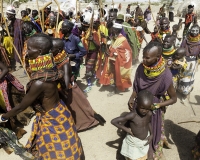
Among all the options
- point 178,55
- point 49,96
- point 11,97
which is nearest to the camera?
point 49,96

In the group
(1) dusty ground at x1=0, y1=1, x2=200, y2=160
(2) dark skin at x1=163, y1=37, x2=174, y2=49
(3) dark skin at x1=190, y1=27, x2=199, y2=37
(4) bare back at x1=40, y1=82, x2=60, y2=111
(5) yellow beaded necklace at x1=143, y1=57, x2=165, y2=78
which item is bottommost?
(1) dusty ground at x1=0, y1=1, x2=200, y2=160

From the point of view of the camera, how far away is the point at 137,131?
2.78 metres

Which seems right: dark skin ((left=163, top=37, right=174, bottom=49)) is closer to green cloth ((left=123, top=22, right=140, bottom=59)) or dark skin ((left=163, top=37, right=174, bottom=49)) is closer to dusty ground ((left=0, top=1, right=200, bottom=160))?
dusty ground ((left=0, top=1, right=200, bottom=160))

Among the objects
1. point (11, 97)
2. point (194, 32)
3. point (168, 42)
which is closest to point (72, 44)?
point (11, 97)

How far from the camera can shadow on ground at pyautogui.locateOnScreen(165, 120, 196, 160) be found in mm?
3537

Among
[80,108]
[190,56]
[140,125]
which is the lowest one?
[80,108]

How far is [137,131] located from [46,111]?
3.81 feet

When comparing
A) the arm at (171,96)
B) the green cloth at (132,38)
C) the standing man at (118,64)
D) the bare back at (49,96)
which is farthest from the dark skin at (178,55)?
the green cloth at (132,38)

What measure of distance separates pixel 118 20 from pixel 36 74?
4000mm

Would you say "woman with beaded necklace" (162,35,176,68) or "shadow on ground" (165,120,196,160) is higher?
"woman with beaded necklace" (162,35,176,68)

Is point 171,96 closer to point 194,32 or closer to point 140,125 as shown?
point 140,125

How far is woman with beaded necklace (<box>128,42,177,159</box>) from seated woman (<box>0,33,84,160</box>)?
3.39 ft

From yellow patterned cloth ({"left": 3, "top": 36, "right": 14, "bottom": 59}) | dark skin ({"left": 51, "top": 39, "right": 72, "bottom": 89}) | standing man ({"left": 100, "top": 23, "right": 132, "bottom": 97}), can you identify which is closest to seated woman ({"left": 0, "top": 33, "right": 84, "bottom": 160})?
dark skin ({"left": 51, "top": 39, "right": 72, "bottom": 89})

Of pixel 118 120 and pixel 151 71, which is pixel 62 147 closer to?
pixel 118 120
